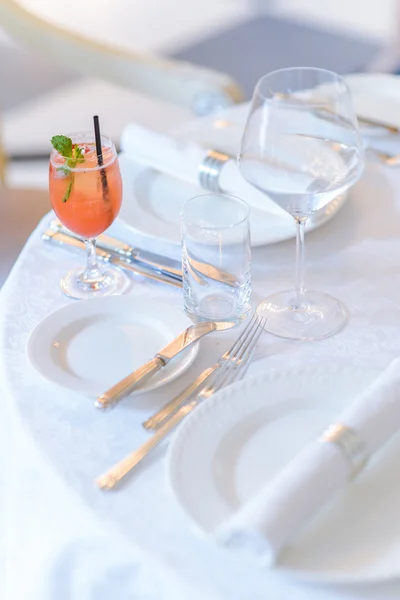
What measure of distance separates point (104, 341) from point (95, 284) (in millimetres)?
145

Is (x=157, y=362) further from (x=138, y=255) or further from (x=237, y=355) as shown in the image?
(x=138, y=255)

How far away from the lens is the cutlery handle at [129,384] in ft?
2.52

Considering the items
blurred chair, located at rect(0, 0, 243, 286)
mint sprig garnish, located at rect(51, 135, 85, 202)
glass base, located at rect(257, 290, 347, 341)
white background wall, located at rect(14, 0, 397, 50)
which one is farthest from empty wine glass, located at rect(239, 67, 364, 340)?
white background wall, located at rect(14, 0, 397, 50)

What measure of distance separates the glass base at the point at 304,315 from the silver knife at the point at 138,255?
0.42ft

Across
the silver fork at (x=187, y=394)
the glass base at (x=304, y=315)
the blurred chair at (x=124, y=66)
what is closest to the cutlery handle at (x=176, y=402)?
the silver fork at (x=187, y=394)

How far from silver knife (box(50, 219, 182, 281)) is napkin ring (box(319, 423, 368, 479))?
37 cm

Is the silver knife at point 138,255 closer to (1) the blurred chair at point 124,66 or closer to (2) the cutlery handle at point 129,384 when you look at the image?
(2) the cutlery handle at point 129,384

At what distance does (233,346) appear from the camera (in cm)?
87

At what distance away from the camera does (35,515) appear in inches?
31.3

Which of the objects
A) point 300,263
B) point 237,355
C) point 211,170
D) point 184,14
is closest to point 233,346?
point 237,355

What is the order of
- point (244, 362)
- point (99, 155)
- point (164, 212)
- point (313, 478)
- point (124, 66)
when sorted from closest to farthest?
1. point (313, 478)
2. point (244, 362)
3. point (99, 155)
4. point (164, 212)
5. point (124, 66)

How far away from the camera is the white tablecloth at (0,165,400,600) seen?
639 mm

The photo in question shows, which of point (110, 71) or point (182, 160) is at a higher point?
point (182, 160)

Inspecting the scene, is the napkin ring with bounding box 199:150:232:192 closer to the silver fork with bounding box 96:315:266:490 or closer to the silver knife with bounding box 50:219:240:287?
the silver knife with bounding box 50:219:240:287
